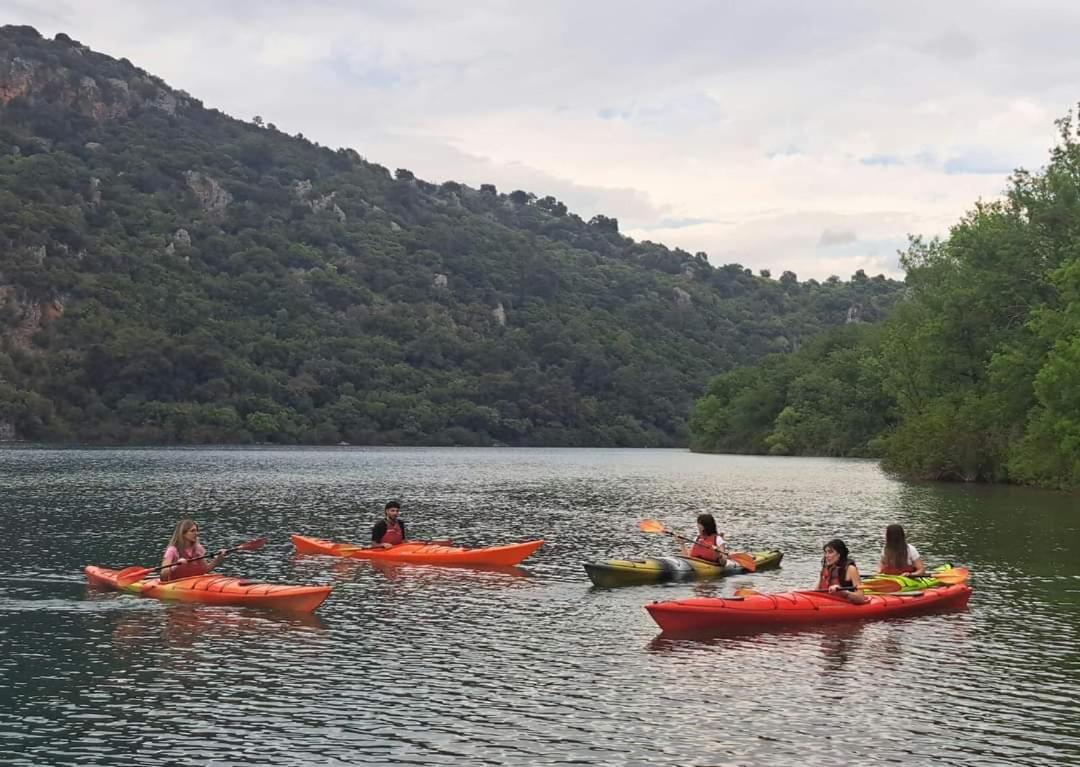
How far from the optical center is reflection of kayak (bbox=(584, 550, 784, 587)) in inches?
1232

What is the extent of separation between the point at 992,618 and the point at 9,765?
20.7m

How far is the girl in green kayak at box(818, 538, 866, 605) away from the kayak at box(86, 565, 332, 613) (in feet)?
37.2

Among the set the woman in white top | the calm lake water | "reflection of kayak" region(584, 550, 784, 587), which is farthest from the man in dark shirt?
the woman in white top

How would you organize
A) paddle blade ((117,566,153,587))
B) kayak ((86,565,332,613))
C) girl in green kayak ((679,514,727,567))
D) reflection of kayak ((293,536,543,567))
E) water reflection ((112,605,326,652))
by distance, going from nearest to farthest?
1. water reflection ((112,605,326,652))
2. kayak ((86,565,332,613))
3. paddle blade ((117,566,153,587))
4. girl in green kayak ((679,514,727,567))
5. reflection of kayak ((293,536,543,567))

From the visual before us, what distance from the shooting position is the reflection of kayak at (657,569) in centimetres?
3130

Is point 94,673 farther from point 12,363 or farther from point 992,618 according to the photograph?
point 12,363

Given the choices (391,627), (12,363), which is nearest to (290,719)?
(391,627)

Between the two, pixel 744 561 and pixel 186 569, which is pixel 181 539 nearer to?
pixel 186 569

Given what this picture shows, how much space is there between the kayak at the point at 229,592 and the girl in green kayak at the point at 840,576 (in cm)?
1132

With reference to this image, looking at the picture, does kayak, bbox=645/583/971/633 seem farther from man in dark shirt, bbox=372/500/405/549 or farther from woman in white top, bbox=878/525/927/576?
man in dark shirt, bbox=372/500/405/549

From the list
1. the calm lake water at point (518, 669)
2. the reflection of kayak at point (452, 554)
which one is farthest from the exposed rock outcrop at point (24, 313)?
the reflection of kayak at point (452, 554)

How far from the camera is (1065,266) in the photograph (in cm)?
6525

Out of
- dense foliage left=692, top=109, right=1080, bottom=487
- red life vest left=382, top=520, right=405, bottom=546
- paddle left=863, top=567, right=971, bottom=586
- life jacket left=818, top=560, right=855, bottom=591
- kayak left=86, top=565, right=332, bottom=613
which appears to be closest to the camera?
life jacket left=818, top=560, right=855, bottom=591

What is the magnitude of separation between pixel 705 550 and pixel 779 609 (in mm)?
8974
